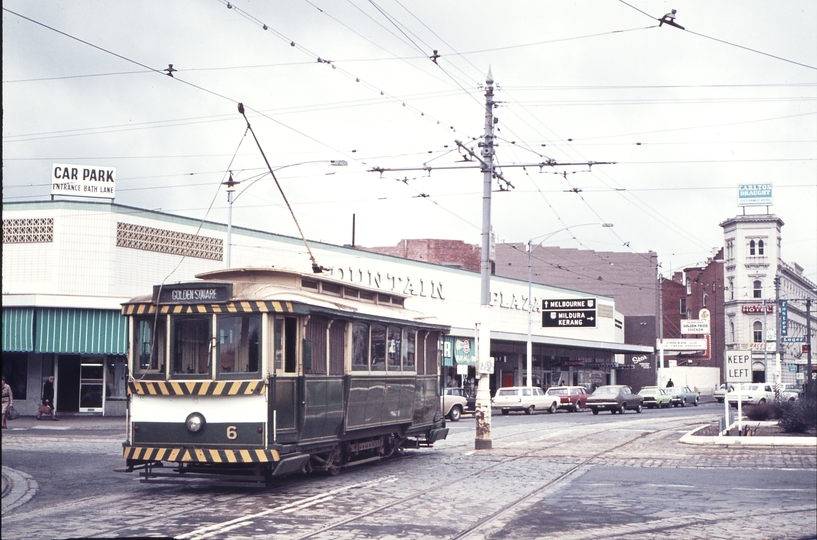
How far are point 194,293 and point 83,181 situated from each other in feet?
83.7

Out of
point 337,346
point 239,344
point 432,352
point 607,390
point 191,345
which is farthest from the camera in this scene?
point 607,390

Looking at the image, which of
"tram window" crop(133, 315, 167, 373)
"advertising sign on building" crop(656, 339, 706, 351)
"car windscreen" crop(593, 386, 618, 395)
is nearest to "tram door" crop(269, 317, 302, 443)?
"tram window" crop(133, 315, 167, 373)

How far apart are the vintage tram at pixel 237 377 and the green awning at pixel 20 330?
22889mm

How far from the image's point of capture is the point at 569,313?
52.7m

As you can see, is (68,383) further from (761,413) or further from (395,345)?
(761,413)

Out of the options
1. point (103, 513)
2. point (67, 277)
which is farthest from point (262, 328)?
point (67, 277)

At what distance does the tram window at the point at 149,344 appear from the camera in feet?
44.3

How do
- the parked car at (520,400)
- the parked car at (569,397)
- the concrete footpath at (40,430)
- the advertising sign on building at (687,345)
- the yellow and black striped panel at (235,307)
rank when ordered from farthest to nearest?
the advertising sign on building at (687,345), the parked car at (569,397), the parked car at (520,400), the concrete footpath at (40,430), the yellow and black striped panel at (235,307)

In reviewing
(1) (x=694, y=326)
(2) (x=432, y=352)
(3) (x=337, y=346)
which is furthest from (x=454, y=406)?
(1) (x=694, y=326)

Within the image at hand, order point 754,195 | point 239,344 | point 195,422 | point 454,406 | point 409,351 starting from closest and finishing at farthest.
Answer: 1. point 195,422
2. point 239,344
3. point 409,351
4. point 454,406
5. point 754,195

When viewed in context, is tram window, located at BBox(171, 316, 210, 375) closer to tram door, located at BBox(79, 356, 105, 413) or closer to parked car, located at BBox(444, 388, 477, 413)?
tram door, located at BBox(79, 356, 105, 413)

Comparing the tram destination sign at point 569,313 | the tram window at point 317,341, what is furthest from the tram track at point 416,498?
the tram destination sign at point 569,313

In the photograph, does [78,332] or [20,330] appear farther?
[78,332]

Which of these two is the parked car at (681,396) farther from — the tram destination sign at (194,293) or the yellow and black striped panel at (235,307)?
the tram destination sign at (194,293)
